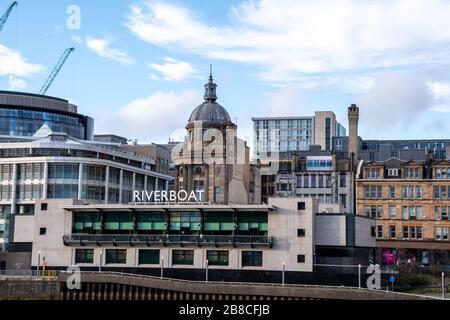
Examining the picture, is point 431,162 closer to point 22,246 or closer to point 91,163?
point 91,163

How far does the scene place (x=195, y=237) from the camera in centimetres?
9012

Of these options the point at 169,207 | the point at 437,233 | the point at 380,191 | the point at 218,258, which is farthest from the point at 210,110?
the point at 218,258

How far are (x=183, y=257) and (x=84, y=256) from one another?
47.7ft

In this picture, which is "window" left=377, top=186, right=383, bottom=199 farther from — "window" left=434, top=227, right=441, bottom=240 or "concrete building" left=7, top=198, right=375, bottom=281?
"concrete building" left=7, top=198, right=375, bottom=281

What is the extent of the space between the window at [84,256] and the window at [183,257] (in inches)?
474

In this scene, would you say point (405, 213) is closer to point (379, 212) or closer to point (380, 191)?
point (379, 212)

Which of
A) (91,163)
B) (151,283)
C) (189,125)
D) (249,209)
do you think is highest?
(189,125)

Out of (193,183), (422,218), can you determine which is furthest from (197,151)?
(422,218)

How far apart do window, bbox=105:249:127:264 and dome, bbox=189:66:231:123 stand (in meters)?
56.0

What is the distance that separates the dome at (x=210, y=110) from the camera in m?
145

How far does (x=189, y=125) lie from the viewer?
144 m

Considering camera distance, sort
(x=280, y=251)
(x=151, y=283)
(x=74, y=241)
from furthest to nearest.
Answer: (x=74, y=241), (x=280, y=251), (x=151, y=283)

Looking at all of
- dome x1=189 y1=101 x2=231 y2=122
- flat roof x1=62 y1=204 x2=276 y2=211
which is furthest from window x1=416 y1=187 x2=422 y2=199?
flat roof x1=62 y1=204 x2=276 y2=211

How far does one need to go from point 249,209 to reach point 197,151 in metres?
51.3
